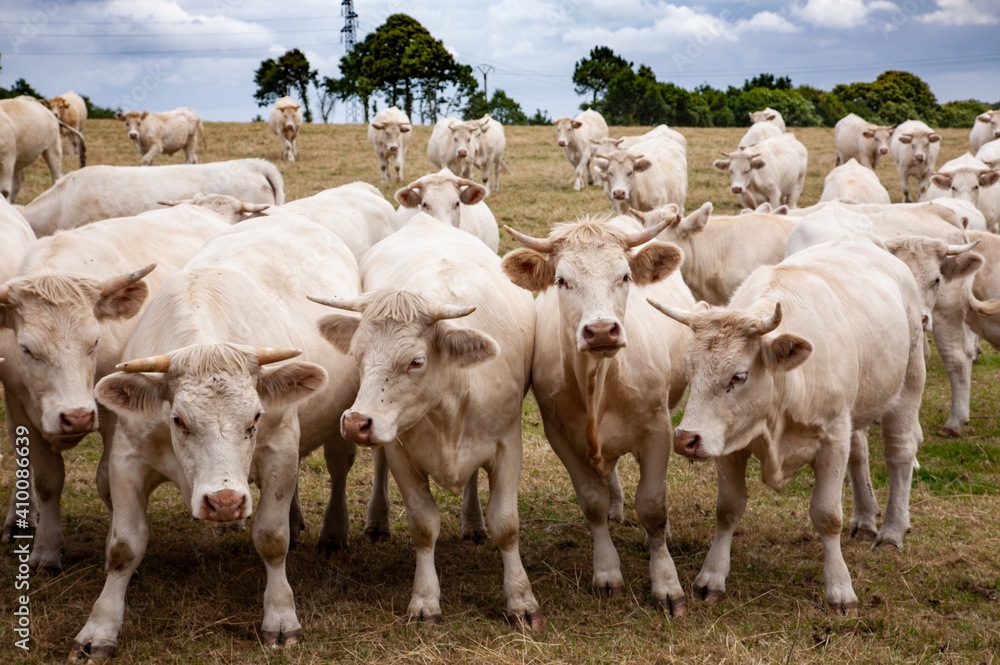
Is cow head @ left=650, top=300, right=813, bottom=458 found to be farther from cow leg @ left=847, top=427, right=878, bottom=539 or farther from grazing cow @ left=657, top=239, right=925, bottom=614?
cow leg @ left=847, top=427, right=878, bottom=539

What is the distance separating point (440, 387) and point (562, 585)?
1.71 meters

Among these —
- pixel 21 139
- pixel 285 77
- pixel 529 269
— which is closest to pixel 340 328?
pixel 529 269

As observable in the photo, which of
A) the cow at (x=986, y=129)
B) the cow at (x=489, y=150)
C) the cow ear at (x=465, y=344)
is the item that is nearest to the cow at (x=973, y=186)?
the cow at (x=986, y=129)

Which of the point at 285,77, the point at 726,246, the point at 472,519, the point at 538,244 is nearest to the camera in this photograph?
the point at 538,244

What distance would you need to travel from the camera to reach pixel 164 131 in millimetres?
22844

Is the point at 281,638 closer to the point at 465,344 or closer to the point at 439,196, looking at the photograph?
the point at 465,344

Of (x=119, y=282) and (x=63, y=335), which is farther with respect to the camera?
(x=119, y=282)

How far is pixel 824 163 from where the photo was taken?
24.7 metres

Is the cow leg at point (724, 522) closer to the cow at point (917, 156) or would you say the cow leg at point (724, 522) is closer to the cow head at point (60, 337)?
the cow head at point (60, 337)

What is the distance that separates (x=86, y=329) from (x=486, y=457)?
95.2 inches

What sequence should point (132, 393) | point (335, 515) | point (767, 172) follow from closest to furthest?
point (132, 393), point (335, 515), point (767, 172)

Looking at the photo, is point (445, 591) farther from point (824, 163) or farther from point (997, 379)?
point (824, 163)

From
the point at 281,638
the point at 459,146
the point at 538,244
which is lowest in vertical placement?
the point at 281,638

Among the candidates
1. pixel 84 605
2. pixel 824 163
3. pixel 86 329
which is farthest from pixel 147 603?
pixel 824 163
